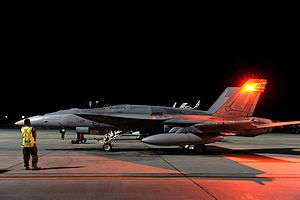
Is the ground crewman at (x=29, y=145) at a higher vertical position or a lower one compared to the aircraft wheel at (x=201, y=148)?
higher

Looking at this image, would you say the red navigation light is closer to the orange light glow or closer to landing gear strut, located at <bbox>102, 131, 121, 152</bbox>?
the orange light glow

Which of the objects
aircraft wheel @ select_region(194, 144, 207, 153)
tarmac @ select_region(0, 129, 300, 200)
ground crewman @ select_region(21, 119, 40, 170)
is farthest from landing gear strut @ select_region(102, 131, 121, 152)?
ground crewman @ select_region(21, 119, 40, 170)

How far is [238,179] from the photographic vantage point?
41.2ft

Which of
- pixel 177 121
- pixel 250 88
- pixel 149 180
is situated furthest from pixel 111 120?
pixel 149 180

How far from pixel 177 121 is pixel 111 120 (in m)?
3.69

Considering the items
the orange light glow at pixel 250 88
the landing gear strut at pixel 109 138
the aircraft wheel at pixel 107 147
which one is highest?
the orange light glow at pixel 250 88

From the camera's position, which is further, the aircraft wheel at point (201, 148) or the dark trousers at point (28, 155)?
the aircraft wheel at point (201, 148)

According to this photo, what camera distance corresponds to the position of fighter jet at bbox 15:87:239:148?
22688 mm

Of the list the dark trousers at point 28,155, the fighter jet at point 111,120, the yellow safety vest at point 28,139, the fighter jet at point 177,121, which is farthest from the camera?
the fighter jet at point 111,120

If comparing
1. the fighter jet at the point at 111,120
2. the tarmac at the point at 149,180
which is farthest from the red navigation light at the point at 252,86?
the tarmac at the point at 149,180

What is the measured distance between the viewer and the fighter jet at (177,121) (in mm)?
22297

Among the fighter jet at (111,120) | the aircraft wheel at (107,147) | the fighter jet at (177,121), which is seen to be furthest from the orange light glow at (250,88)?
the aircraft wheel at (107,147)

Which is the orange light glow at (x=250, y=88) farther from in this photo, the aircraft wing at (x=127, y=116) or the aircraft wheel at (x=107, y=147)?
the aircraft wheel at (x=107, y=147)

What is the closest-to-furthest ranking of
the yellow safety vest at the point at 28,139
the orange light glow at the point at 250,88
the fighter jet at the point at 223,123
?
the yellow safety vest at the point at 28,139 < the fighter jet at the point at 223,123 < the orange light glow at the point at 250,88
